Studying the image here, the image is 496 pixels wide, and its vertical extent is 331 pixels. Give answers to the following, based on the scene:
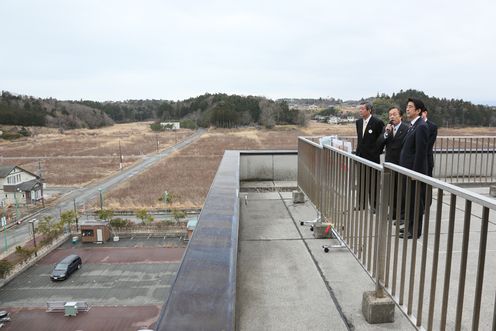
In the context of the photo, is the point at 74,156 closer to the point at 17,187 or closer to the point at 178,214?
the point at 17,187

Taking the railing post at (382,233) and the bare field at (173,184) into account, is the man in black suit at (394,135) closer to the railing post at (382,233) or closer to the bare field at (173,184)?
the railing post at (382,233)

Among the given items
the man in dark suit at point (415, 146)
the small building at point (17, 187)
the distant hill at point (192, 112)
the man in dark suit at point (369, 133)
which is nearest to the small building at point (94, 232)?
the small building at point (17, 187)

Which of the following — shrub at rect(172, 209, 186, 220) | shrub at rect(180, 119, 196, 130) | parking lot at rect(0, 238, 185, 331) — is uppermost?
shrub at rect(180, 119, 196, 130)

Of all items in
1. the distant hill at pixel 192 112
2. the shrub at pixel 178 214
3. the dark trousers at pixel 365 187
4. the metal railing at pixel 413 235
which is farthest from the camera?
the distant hill at pixel 192 112

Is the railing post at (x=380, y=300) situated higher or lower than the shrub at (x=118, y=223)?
higher

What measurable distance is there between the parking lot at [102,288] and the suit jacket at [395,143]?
1355 centimetres

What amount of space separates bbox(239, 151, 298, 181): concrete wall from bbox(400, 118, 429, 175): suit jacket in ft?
12.5

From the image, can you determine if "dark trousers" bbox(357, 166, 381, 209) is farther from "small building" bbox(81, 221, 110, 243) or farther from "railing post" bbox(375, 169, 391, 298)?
"small building" bbox(81, 221, 110, 243)

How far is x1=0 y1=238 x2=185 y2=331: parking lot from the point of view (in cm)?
1659

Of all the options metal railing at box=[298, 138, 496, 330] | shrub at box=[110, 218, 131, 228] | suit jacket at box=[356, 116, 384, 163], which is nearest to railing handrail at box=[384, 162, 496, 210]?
metal railing at box=[298, 138, 496, 330]

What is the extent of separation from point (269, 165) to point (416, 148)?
411 centimetres

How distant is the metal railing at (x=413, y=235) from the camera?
62.8 inches

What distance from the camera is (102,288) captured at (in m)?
19.8

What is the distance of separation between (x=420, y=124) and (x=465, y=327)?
1873mm
